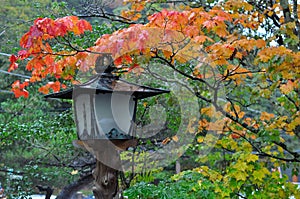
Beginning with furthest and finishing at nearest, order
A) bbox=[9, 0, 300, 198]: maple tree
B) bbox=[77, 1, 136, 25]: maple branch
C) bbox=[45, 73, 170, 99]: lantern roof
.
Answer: bbox=[77, 1, 136, 25]: maple branch
bbox=[9, 0, 300, 198]: maple tree
bbox=[45, 73, 170, 99]: lantern roof

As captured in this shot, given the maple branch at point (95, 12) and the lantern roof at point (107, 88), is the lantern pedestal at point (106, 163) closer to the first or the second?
the lantern roof at point (107, 88)

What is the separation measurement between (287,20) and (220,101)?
55.4 inches

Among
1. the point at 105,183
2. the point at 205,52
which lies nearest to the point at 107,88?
the point at 105,183

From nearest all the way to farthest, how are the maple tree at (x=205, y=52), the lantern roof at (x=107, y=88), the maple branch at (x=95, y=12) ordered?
the lantern roof at (x=107, y=88)
the maple tree at (x=205, y=52)
the maple branch at (x=95, y=12)

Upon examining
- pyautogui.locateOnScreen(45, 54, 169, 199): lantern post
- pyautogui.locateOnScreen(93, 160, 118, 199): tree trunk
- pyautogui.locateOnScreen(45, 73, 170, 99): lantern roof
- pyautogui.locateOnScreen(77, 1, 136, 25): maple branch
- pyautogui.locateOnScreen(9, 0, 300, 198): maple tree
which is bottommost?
pyautogui.locateOnScreen(93, 160, 118, 199): tree trunk

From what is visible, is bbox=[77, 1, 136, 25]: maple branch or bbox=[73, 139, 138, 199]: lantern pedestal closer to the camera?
bbox=[73, 139, 138, 199]: lantern pedestal

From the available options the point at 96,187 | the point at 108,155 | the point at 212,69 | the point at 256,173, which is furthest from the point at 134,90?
the point at 256,173

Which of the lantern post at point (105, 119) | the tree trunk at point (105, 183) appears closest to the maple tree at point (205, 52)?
the lantern post at point (105, 119)

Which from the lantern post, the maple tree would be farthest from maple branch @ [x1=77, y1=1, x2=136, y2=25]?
the lantern post

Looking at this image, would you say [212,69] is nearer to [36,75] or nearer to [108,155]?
[108,155]

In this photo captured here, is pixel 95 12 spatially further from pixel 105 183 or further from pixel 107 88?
pixel 105 183

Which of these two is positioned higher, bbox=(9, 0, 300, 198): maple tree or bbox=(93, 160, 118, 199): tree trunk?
bbox=(9, 0, 300, 198): maple tree

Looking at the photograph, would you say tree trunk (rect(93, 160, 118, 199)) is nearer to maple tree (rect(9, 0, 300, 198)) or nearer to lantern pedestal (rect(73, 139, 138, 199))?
lantern pedestal (rect(73, 139, 138, 199))

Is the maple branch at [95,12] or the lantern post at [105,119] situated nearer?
the lantern post at [105,119]
